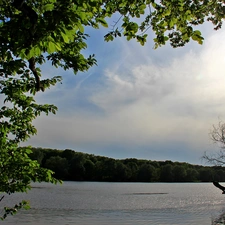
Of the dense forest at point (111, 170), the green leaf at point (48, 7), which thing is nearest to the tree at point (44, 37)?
the green leaf at point (48, 7)

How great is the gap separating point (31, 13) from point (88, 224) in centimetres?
2121

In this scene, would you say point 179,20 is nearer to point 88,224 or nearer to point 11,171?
point 11,171

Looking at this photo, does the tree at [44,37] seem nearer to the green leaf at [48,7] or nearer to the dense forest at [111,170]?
the green leaf at [48,7]

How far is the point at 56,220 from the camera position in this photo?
23062 millimetres

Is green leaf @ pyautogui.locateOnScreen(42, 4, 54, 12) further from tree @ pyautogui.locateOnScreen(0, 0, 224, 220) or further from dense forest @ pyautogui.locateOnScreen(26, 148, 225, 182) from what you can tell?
dense forest @ pyautogui.locateOnScreen(26, 148, 225, 182)

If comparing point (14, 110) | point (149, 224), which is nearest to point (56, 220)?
point (149, 224)

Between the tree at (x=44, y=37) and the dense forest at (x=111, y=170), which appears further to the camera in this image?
the dense forest at (x=111, y=170)

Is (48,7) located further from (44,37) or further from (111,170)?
(111,170)

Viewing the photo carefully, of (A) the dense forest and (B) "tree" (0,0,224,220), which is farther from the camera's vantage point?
(A) the dense forest

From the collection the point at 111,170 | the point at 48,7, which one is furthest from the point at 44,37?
the point at 111,170

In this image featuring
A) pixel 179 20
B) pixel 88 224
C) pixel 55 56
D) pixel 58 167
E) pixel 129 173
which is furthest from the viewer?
pixel 129 173

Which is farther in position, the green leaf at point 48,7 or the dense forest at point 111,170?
the dense forest at point 111,170

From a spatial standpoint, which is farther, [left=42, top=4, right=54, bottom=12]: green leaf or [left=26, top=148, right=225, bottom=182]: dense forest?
Answer: [left=26, top=148, right=225, bottom=182]: dense forest

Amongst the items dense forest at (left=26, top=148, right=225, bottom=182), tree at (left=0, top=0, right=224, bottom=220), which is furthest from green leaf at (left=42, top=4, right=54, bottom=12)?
dense forest at (left=26, top=148, right=225, bottom=182)
